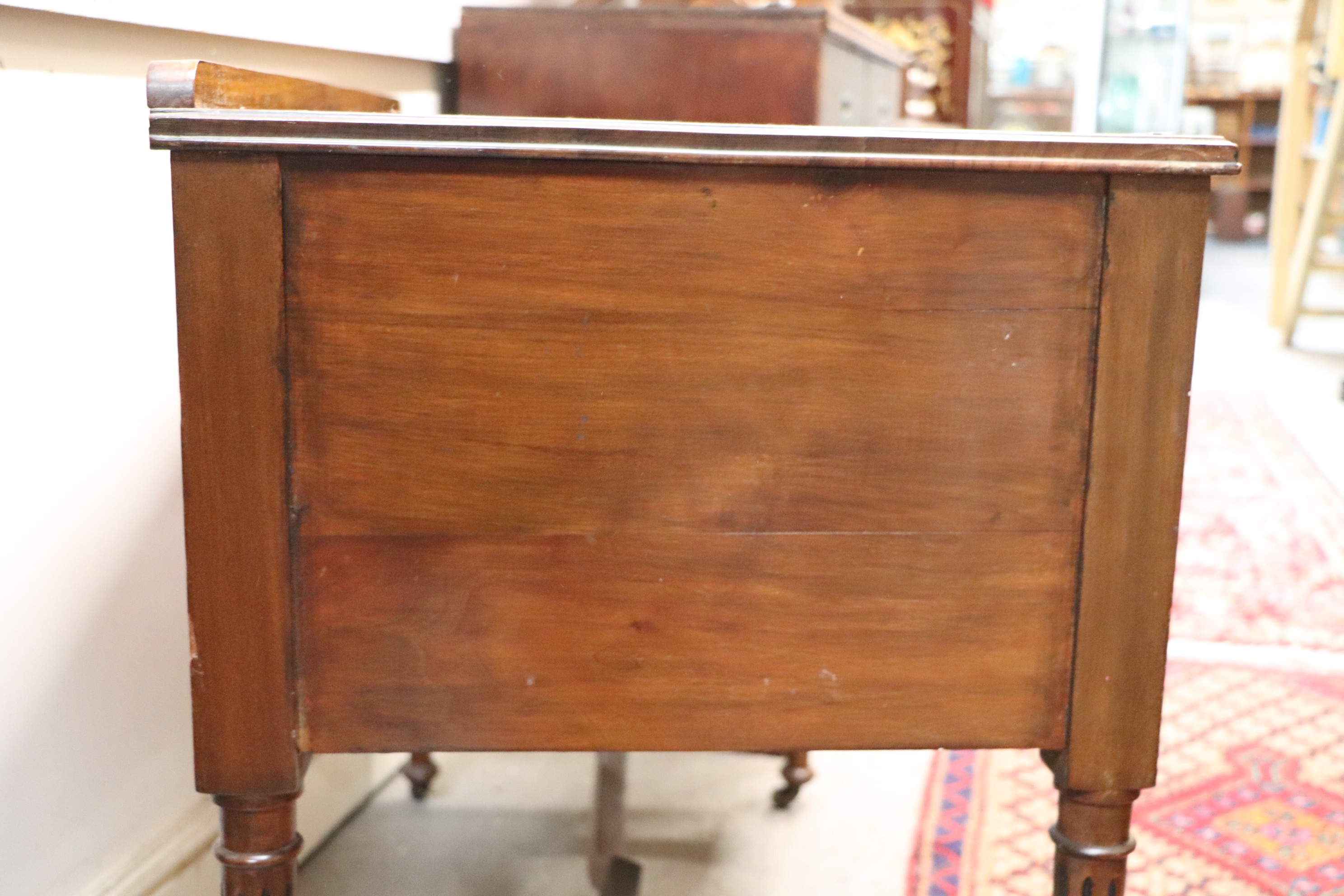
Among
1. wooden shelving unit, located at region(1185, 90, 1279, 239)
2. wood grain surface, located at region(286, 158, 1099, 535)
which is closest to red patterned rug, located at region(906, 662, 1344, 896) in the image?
wood grain surface, located at region(286, 158, 1099, 535)

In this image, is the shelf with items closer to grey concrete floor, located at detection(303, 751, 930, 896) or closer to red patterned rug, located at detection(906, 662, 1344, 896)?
red patterned rug, located at detection(906, 662, 1344, 896)

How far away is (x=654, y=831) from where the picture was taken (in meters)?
1.61

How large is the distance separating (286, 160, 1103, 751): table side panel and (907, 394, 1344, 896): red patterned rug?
771 millimetres

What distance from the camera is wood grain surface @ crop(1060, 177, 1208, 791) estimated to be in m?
0.75

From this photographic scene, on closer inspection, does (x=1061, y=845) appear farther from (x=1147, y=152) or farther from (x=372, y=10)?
(x=372, y=10)

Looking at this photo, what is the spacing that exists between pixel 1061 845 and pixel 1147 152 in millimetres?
452

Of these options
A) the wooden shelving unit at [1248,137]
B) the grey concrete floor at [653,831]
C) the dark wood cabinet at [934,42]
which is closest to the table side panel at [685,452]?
the grey concrete floor at [653,831]

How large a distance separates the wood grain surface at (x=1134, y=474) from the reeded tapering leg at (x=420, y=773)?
104cm

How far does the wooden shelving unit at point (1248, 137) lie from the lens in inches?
404

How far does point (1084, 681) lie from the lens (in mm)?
802

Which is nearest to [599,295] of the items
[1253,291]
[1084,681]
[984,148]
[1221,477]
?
[984,148]

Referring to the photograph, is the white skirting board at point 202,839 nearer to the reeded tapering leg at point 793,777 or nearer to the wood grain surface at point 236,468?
the wood grain surface at point 236,468

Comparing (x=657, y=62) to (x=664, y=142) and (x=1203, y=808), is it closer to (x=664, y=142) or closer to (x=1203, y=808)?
(x=664, y=142)

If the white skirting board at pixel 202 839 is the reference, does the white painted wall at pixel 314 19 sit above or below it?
above
